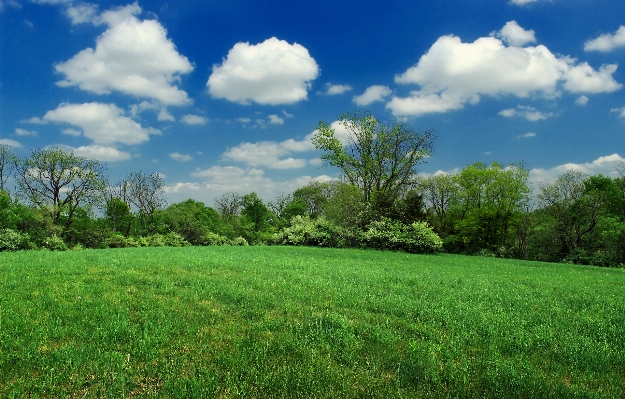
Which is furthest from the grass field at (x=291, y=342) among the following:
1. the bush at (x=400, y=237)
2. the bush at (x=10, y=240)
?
the bush at (x=400, y=237)

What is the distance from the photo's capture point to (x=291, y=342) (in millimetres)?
5918

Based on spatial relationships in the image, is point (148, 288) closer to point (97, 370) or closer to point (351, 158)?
point (97, 370)

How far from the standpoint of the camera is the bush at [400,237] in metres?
34.8

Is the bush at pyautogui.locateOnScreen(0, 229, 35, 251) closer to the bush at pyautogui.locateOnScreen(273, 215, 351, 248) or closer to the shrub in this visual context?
the shrub

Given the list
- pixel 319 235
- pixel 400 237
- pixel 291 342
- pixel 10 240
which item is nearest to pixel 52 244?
pixel 10 240

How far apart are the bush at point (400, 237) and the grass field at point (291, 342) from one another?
2427 centimetres

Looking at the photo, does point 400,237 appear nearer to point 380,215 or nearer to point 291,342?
point 380,215

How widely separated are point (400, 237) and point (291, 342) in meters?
30.8

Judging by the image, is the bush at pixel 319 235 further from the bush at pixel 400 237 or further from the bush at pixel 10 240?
the bush at pixel 10 240

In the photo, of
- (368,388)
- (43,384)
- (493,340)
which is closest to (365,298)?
(493,340)

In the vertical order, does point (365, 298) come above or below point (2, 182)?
below

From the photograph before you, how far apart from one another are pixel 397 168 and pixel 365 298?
125 ft

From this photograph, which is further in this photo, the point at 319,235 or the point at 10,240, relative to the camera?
the point at 319,235

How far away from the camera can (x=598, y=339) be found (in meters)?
7.25
